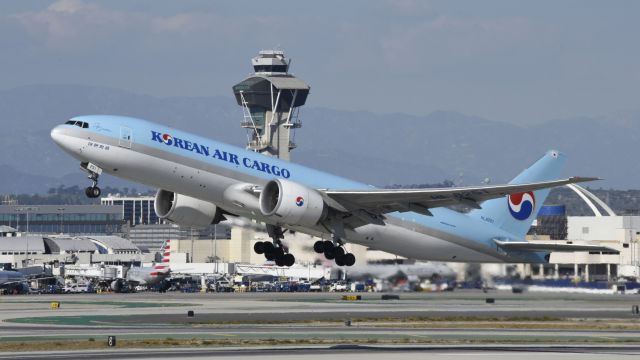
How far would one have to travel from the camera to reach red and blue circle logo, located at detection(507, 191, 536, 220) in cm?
7450

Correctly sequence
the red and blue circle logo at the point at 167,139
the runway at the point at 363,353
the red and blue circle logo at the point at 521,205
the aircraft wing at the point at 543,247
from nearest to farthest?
the runway at the point at 363,353 → the red and blue circle logo at the point at 167,139 → the aircraft wing at the point at 543,247 → the red and blue circle logo at the point at 521,205

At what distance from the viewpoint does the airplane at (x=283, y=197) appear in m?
58.5

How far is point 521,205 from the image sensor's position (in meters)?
75.2

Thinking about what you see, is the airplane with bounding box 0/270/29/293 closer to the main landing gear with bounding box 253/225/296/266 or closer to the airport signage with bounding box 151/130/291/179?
the main landing gear with bounding box 253/225/296/266

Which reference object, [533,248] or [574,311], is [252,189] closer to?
[533,248]

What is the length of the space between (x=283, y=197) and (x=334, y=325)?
530 inches

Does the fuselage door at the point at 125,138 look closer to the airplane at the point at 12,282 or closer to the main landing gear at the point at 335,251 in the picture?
the main landing gear at the point at 335,251

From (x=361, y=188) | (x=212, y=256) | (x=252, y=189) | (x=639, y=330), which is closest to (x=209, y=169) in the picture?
(x=252, y=189)

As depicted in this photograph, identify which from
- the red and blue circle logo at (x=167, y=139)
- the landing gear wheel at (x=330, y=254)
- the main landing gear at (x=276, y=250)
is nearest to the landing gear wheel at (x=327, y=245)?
the landing gear wheel at (x=330, y=254)

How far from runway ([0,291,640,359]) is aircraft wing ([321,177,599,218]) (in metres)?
6.55

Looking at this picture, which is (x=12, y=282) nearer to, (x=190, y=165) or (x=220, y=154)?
(x=220, y=154)

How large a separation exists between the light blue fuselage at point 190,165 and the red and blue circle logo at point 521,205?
9.60m

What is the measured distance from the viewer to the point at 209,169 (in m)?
59.8

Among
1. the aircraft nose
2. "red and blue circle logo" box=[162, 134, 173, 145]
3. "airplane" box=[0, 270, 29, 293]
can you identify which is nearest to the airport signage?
"red and blue circle logo" box=[162, 134, 173, 145]
